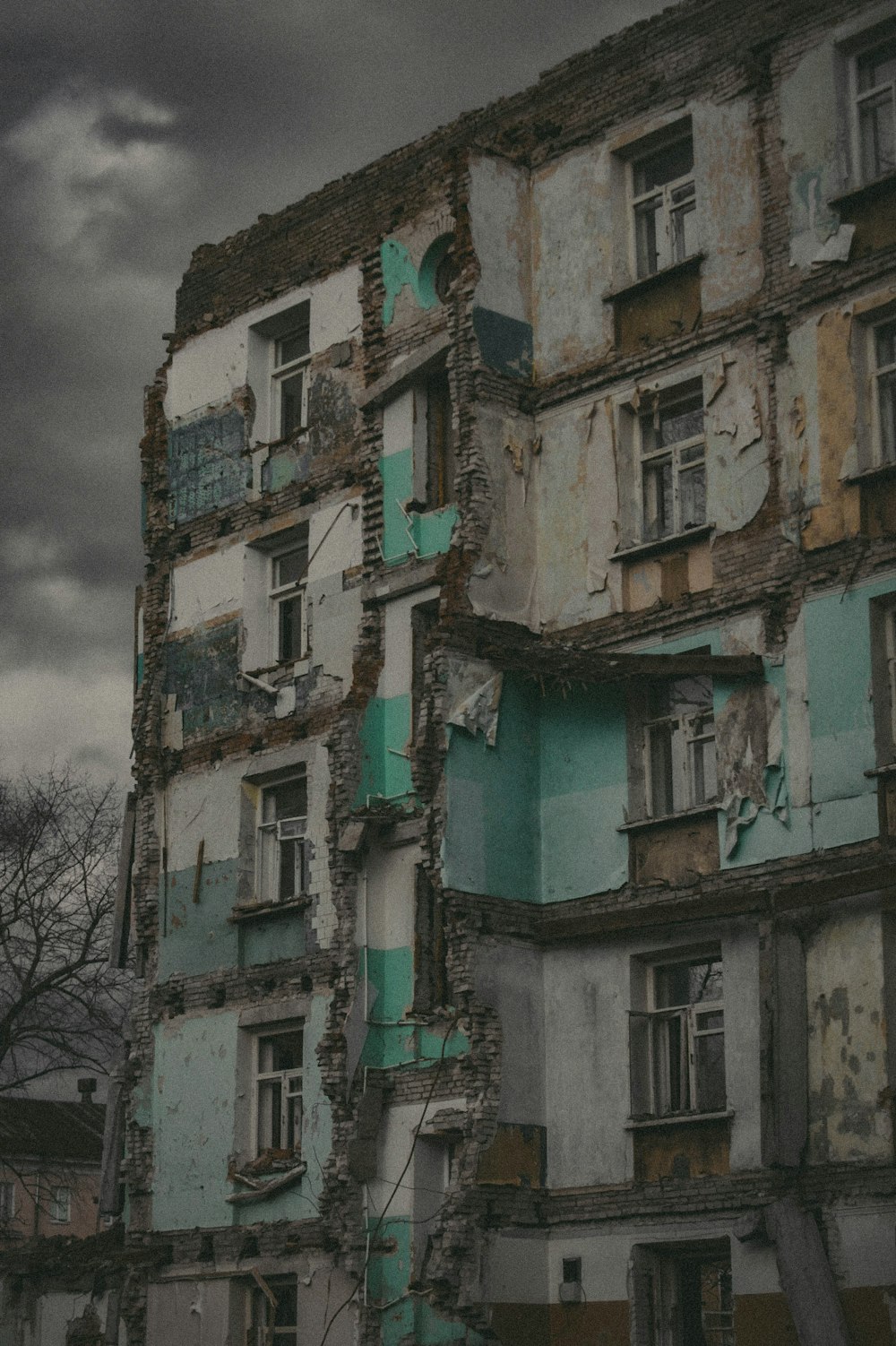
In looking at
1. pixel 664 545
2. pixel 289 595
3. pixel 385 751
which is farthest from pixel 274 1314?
pixel 664 545

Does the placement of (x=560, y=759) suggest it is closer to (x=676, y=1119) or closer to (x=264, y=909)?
(x=676, y=1119)

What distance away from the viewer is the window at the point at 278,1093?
24.7 m

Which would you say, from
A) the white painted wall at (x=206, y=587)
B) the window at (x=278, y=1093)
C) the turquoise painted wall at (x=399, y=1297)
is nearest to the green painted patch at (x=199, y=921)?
the window at (x=278, y=1093)

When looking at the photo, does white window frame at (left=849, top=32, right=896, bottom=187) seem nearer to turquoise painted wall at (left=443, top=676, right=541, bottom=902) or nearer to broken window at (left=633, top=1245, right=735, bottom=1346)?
turquoise painted wall at (left=443, top=676, right=541, bottom=902)

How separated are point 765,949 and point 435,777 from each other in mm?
4286

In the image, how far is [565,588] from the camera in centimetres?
2328

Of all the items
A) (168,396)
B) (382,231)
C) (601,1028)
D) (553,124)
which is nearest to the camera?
(601,1028)

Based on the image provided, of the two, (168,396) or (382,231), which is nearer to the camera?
(382,231)

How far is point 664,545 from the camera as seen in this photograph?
22297mm

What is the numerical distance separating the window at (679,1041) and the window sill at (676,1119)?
77 mm

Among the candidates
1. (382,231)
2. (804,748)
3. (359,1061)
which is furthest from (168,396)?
(804,748)

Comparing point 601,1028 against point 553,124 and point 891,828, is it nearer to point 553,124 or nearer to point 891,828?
point 891,828

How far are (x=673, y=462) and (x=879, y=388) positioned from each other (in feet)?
9.00

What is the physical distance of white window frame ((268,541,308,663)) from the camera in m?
26.5
